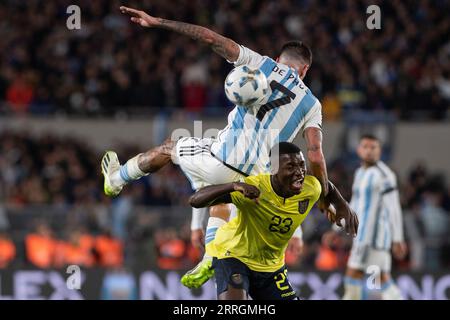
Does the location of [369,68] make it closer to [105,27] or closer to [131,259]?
[105,27]

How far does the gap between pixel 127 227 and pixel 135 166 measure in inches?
311

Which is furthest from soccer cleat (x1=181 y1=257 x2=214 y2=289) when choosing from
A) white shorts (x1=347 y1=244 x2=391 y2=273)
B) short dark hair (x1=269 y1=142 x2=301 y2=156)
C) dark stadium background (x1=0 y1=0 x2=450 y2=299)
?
dark stadium background (x1=0 y1=0 x2=450 y2=299)

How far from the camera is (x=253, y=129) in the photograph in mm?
10328

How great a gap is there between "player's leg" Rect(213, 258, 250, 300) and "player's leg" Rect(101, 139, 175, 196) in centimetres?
125

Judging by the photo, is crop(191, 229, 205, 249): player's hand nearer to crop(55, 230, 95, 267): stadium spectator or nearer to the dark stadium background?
the dark stadium background

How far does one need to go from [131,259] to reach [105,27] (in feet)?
24.1

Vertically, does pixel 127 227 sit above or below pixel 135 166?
below

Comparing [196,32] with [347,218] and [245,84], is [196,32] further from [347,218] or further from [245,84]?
[347,218]

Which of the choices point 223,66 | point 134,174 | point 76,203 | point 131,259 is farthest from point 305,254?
point 134,174

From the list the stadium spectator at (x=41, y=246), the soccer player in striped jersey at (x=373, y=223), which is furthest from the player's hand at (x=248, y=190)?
the stadium spectator at (x=41, y=246)

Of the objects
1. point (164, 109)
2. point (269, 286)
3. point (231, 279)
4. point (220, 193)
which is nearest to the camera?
point (220, 193)

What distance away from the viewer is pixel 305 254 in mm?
18234

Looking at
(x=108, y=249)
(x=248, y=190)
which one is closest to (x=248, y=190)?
(x=248, y=190)

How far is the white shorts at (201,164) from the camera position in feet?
34.1
